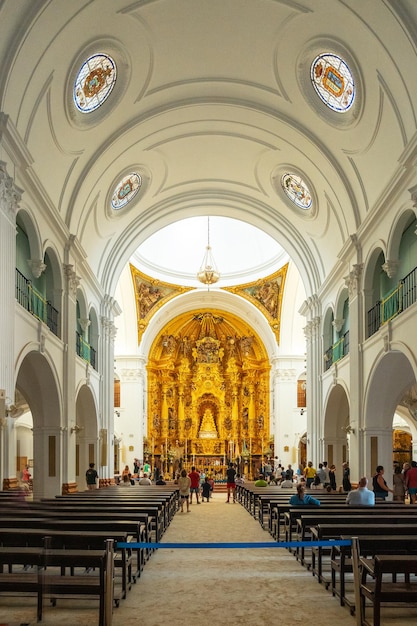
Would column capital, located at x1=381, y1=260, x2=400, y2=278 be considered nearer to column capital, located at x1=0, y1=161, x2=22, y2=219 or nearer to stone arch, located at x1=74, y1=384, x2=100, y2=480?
column capital, located at x1=0, y1=161, x2=22, y2=219

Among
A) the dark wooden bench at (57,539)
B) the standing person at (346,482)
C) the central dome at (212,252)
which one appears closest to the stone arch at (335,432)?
the standing person at (346,482)

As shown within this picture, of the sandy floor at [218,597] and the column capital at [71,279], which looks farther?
the column capital at [71,279]

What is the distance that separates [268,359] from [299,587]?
31012 millimetres

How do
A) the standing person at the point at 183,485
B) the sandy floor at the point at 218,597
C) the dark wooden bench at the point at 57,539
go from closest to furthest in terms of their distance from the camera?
the sandy floor at the point at 218,597 < the dark wooden bench at the point at 57,539 < the standing person at the point at 183,485

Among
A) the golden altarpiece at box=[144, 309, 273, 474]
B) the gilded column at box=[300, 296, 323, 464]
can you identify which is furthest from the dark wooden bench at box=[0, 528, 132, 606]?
the golden altarpiece at box=[144, 309, 273, 474]

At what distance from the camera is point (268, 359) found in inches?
1560

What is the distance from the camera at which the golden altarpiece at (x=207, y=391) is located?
40.6 m

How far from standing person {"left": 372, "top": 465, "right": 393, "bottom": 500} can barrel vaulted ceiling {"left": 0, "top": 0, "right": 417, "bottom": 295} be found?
5.89 m

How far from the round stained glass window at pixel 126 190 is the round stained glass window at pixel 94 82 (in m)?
5.18

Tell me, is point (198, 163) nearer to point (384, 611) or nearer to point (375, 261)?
point (375, 261)

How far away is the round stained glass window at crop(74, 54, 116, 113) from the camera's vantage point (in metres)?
15.9

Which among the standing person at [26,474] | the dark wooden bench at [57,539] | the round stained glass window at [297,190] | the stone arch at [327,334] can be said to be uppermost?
the round stained glass window at [297,190]

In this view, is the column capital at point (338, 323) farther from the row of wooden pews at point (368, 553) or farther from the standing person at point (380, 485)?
the row of wooden pews at point (368, 553)

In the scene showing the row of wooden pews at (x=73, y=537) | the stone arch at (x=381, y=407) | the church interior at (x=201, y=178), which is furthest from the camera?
the stone arch at (x=381, y=407)
